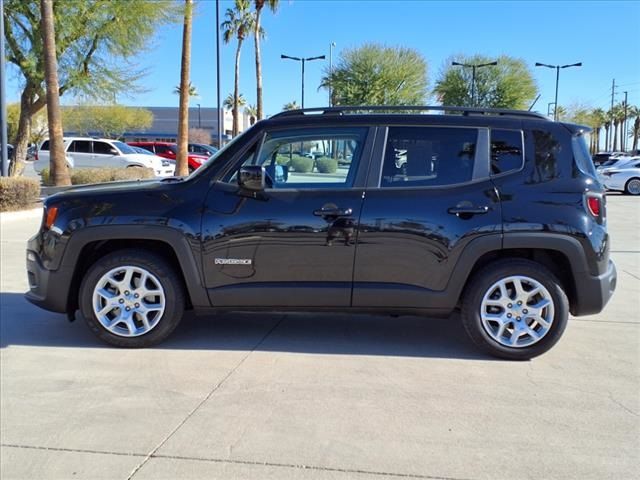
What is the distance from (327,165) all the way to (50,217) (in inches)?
88.0

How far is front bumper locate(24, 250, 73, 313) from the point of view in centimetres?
455

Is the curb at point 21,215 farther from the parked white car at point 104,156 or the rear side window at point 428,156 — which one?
the rear side window at point 428,156

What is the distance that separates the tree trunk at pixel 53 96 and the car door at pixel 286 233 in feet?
41.7

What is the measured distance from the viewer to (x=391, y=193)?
439 centimetres

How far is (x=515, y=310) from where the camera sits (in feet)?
14.4

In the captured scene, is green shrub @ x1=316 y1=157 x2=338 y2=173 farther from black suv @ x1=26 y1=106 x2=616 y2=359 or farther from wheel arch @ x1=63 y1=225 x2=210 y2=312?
wheel arch @ x1=63 y1=225 x2=210 y2=312

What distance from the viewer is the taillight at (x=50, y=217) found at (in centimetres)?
457

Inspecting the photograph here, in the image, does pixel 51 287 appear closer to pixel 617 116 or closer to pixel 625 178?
pixel 625 178

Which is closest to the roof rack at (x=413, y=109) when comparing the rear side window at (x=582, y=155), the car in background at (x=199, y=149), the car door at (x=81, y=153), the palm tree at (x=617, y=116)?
the rear side window at (x=582, y=155)

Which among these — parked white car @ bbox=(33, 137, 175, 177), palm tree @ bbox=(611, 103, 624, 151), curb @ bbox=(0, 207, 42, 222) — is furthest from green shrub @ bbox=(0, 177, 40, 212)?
palm tree @ bbox=(611, 103, 624, 151)

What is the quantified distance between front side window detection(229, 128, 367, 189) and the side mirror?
0.53ft

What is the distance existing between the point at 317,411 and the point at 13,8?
1926cm

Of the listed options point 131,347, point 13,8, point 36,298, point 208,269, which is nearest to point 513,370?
point 208,269

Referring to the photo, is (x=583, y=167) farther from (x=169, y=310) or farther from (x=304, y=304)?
(x=169, y=310)
